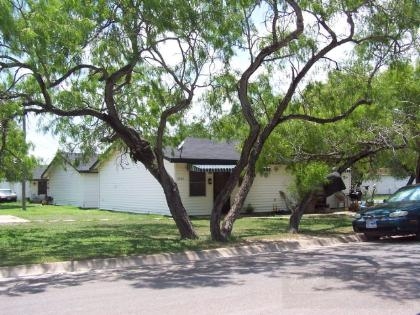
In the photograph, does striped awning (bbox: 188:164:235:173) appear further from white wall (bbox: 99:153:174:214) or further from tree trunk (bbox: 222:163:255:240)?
tree trunk (bbox: 222:163:255:240)

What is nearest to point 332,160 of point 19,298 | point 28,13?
point 28,13

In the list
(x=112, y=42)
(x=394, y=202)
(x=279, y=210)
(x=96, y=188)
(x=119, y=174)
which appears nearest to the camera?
(x=112, y=42)

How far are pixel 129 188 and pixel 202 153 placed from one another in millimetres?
5814

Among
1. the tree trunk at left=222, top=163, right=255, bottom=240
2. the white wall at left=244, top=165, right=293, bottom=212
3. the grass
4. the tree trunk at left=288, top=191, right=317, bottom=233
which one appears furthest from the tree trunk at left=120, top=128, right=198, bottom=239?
the white wall at left=244, top=165, right=293, bottom=212

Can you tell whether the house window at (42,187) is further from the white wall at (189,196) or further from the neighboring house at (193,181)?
the white wall at (189,196)

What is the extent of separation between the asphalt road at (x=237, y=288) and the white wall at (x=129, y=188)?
1544 centimetres

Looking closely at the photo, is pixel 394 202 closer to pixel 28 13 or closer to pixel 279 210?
pixel 28 13

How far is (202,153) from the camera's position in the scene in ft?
85.5

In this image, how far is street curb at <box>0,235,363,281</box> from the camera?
1051 cm

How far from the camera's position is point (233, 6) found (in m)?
12.6

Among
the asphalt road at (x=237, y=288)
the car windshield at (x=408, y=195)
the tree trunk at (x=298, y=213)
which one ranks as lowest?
the asphalt road at (x=237, y=288)

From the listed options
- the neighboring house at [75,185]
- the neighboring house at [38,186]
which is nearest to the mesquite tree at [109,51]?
the neighboring house at [75,185]

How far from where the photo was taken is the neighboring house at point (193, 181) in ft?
83.9

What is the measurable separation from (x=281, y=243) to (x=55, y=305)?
7.66 meters
